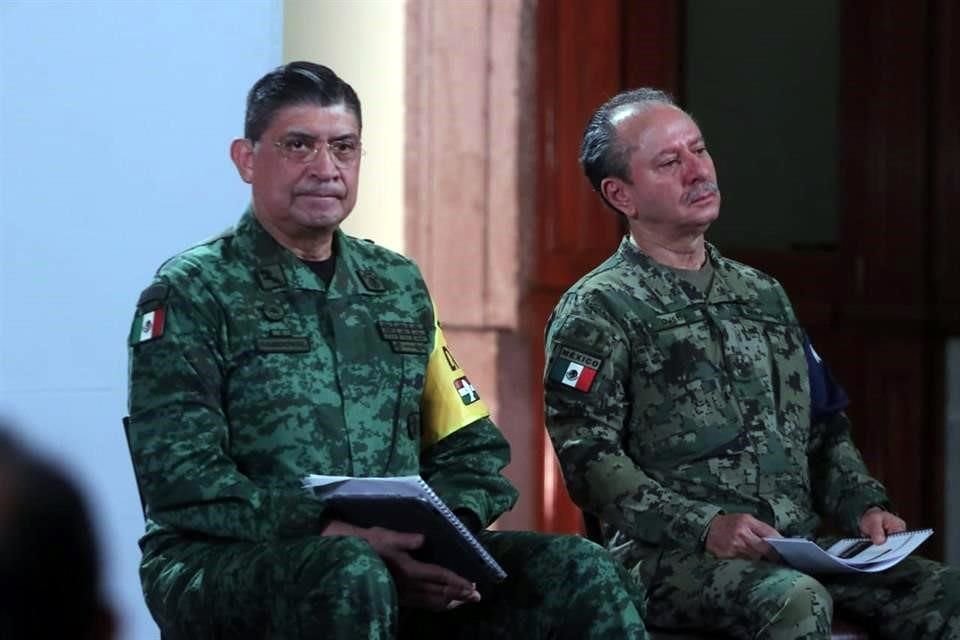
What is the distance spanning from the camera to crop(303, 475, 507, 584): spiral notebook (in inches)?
87.6

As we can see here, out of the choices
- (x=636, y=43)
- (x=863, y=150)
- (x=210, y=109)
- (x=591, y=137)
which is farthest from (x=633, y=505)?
(x=863, y=150)

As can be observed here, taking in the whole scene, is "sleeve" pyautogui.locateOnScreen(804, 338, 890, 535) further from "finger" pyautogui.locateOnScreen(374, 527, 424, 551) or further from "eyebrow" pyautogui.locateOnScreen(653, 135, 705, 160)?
Answer: "finger" pyautogui.locateOnScreen(374, 527, 424, 551)

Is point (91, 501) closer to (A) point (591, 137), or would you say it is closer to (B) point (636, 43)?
(A) point (591, 137)

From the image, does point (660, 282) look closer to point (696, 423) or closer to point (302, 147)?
point (696, 423)

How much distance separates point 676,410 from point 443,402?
0.41 m

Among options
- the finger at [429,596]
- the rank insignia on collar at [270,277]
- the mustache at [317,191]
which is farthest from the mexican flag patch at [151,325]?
the finger at [429,596]

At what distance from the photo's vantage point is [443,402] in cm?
267

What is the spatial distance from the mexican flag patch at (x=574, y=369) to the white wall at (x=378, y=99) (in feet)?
3.69

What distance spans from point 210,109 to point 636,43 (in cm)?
218

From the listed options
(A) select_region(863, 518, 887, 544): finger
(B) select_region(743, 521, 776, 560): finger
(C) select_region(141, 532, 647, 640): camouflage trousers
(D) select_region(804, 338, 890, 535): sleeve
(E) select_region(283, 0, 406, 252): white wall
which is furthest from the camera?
(E) select_region(283, 0, 406, 252): white wall

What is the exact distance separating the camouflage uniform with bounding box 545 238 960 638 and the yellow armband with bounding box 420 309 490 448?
21 cm

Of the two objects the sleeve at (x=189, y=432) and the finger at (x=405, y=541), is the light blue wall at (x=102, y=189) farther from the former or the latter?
the finger at (x=405, y=541)

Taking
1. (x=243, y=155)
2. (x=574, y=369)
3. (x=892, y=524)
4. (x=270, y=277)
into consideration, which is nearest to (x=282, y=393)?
(x=270, y=277)

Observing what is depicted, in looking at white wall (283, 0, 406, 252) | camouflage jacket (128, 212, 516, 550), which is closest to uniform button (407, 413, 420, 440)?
camouflage jacket (128, 212, 516, 550)
